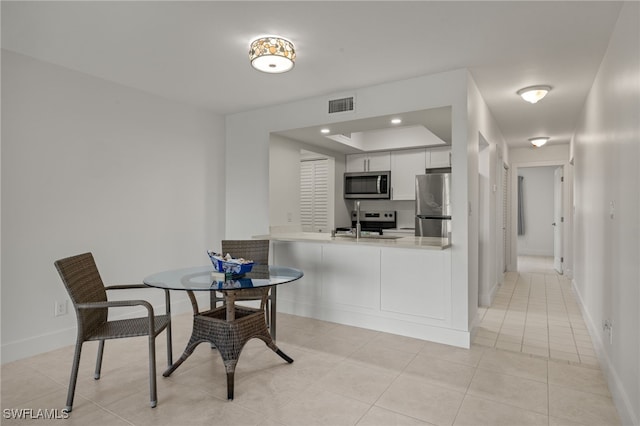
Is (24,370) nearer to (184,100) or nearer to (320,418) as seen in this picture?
(320,418)

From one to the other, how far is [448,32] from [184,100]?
113 inches

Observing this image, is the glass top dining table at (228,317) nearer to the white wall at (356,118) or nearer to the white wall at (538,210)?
the white wall at (356,118)

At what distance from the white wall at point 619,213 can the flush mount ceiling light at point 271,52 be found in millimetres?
2009

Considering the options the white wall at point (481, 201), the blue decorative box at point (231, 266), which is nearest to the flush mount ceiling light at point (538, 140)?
the white wall at point (481, 201)

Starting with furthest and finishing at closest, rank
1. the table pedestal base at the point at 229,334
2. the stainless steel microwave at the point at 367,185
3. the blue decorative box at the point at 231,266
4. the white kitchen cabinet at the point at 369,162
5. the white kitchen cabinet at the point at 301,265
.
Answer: the white kitchen cabinet at the point at 369,162, the stainless steel microwave at the point at 367,185, the white kitchen cabinet at the point at 301,265, the blue decorative box at the point at 231,266, the table pedestal base at the point at 229,334

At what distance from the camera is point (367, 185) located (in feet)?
19.6

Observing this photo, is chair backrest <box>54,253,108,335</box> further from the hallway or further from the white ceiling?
the hallway

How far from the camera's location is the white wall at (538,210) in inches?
372

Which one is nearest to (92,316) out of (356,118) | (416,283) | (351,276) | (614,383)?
(351,276)

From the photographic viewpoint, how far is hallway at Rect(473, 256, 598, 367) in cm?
316

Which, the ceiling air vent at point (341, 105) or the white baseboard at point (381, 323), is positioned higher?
the ceiling air vent at point (341, 105)

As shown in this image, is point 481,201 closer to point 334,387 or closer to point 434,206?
point 434,206

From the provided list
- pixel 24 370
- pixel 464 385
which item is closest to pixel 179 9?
pixel 24 370

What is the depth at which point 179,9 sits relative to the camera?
2.23m
